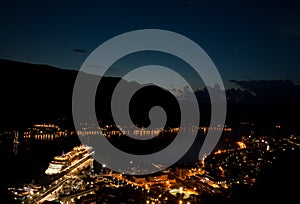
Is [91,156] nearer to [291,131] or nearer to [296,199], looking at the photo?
[296,199]

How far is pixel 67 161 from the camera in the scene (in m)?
9.59

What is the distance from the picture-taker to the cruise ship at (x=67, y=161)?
27.8 feet

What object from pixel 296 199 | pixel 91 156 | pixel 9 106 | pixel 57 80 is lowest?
pixel 91 156

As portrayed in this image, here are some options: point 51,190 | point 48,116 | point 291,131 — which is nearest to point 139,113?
point 48,116

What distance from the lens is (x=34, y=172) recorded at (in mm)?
8172

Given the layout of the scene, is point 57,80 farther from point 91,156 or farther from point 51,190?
point 51,190

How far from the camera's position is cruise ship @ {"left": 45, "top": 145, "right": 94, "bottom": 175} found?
8.46 m

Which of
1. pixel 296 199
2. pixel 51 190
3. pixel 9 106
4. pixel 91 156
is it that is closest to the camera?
pixel 296 199

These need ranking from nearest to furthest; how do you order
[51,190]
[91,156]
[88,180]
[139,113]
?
[51,190] → [88,180] → [91,156] → [139,113]

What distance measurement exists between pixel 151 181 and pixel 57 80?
27349 mm

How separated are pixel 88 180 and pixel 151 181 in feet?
→ 4.90

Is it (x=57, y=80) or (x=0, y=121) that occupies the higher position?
(x=57, y=80)

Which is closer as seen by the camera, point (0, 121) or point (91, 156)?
point (91, 156)

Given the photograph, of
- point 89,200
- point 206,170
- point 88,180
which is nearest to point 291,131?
point 206,170
